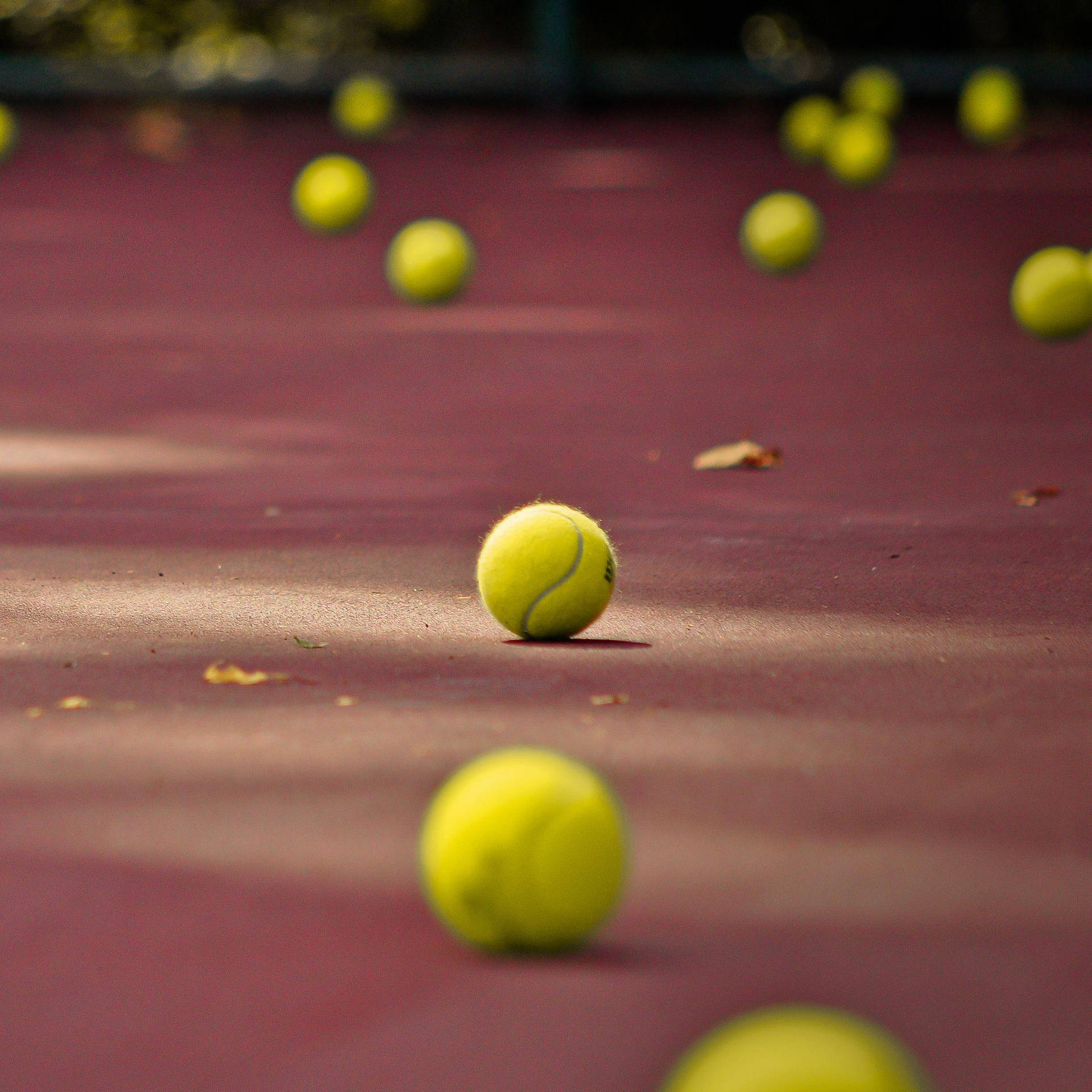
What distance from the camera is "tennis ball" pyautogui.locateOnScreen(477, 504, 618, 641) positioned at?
4359mm

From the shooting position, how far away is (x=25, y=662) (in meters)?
4.32

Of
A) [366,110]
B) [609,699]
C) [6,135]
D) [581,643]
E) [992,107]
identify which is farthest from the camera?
[366,110]

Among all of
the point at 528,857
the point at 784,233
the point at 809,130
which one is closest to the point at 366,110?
the point at 809,130

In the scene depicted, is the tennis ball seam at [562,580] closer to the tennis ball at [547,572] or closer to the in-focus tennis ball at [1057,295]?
the tennis ball at [547,572]

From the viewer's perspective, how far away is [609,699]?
4031mm

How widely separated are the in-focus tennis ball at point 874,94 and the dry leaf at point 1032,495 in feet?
44.7

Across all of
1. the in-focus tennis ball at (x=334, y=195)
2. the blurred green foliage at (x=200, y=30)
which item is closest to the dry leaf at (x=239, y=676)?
the in-focus tennis ball at (x=334, y=195)

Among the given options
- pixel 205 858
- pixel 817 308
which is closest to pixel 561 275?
pixel 817 308

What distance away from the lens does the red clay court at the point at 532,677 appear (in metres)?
2.75

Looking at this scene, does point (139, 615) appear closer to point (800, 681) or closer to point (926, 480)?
point (800, 681)

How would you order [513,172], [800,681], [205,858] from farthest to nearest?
[513,172]
[800,681]
[205,858]

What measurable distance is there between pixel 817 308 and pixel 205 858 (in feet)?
23.8

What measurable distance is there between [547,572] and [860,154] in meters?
11.2

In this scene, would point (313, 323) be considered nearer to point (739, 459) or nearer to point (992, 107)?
point (739, 459)
